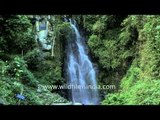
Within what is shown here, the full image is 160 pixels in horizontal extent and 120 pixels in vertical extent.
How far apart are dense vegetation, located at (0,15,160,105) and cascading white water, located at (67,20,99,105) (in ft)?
0.70

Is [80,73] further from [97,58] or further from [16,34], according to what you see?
[16,34]

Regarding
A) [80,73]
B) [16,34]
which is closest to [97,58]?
[80,73]

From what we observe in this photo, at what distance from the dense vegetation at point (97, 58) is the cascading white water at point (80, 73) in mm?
212

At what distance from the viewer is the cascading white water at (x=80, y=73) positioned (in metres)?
10.5

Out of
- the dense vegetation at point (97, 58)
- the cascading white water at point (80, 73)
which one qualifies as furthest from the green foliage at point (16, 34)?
the cascading white water at point (80, 73)

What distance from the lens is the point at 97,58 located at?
1138cm

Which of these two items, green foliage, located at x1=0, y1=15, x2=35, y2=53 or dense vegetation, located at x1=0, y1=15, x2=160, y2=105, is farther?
dense vegetation, located at x1=0, y1=15, x2=160, y2=105

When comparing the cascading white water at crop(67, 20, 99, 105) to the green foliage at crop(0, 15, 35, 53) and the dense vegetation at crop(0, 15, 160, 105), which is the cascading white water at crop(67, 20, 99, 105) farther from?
the green foliage at crop(0, 15, 35, 53)

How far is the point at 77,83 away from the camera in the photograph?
10.9 m

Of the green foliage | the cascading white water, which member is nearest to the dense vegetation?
the green foliage

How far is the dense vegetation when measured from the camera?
871cm
